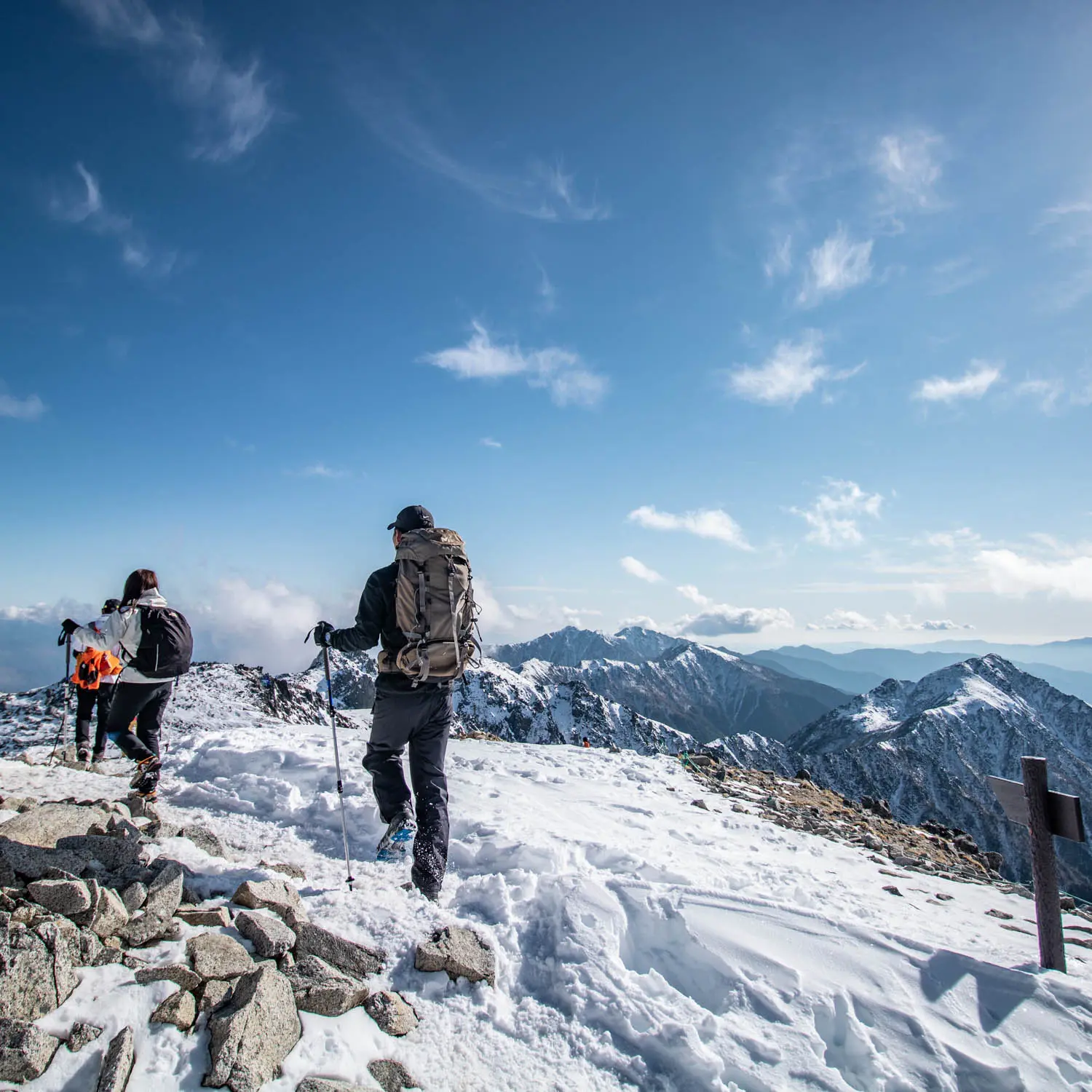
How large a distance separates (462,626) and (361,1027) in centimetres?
355

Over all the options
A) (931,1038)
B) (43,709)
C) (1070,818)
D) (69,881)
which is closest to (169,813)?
(69,881)

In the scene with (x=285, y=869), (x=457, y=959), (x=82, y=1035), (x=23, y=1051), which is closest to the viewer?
(x=23, y=1051)

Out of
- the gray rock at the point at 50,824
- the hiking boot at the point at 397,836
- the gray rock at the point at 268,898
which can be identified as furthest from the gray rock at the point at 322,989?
the gray rock at the point at 50,824

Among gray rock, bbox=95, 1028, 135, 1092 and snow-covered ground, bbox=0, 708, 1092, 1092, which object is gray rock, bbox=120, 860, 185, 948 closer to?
snow-covered ground, bbox=0, 708, 1092, 1092

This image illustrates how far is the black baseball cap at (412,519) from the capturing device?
671 cm

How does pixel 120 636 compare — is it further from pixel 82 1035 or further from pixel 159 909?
pixel 82 1035

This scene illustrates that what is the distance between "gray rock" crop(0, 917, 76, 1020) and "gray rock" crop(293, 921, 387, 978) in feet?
4.73

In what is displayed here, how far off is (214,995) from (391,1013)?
1151 mm

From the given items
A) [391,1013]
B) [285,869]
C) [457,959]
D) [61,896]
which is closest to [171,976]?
[61,896]

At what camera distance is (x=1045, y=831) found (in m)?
6.36

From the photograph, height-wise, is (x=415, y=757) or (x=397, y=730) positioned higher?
(x=397, y=730)

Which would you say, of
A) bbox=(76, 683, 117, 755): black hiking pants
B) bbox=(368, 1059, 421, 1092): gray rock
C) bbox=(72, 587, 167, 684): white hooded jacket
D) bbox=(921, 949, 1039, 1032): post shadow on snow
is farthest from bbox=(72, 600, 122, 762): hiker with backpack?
bbox=(921, 949, 1039, 1032): post shadow on snow

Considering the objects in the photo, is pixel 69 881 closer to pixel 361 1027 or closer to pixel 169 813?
pixel 361 1027

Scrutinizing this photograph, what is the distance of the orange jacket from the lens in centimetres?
1126
